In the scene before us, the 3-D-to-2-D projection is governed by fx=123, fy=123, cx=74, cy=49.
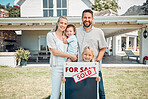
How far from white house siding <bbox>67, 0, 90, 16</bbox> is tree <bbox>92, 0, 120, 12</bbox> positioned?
54.6ft

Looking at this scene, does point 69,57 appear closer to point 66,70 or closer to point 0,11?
point 66,70

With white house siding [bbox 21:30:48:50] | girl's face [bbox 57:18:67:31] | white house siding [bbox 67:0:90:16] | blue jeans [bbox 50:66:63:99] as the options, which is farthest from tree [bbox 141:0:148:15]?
blue jeans [bbox 50:66:63:99]

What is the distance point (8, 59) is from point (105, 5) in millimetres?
24353

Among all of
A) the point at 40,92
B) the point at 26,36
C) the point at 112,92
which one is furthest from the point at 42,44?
the point at 112,92

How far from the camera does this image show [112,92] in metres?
3.60

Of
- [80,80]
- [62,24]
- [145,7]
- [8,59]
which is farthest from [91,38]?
[145,7]

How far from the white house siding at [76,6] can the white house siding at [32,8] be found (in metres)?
2.39

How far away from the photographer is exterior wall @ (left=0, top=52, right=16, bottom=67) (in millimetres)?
7551

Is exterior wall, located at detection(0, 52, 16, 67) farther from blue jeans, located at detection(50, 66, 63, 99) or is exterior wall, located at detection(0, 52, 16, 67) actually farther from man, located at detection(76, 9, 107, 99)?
man, located at detection(76, 9, 107, 99)

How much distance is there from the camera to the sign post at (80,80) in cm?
178

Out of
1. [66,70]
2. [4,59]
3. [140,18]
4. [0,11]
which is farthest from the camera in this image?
[0,11]

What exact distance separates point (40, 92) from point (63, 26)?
2484 millimetres

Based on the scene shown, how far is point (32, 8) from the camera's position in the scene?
10234 millimetres

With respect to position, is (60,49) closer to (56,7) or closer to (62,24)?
(62,24)
